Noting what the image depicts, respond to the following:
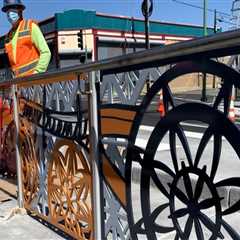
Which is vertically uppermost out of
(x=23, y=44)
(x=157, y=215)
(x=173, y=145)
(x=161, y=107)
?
(x=23, y=44)

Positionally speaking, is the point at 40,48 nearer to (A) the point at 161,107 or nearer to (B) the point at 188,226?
(A) the point at 161,107

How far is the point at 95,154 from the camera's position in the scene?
3.29 meters

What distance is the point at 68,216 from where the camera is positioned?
380cm

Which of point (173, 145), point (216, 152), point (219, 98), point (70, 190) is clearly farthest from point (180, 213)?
point (70, 190)

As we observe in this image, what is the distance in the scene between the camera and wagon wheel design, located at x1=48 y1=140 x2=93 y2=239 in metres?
3.51

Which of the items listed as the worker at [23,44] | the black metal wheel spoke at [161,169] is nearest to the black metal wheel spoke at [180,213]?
the black metal wheel spoke at [161,169]

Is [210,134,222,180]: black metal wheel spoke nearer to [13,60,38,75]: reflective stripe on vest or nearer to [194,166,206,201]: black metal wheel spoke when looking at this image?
[194,166,206,201]: black metal wheel spoke

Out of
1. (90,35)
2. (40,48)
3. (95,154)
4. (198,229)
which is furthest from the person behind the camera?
(90,35)

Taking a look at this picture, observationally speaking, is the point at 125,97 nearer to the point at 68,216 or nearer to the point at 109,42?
the point at 68,216

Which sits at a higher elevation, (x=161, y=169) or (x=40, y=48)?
(x=40, y=48)

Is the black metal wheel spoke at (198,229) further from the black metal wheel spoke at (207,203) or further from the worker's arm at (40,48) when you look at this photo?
the worker's arm at (40,48)

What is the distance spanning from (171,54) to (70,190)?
5.66 feet

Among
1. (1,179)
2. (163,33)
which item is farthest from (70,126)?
(163,33)

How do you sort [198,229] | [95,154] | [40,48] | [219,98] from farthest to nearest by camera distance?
[40,48] < [95,154] < [198,229] < [219,98]
